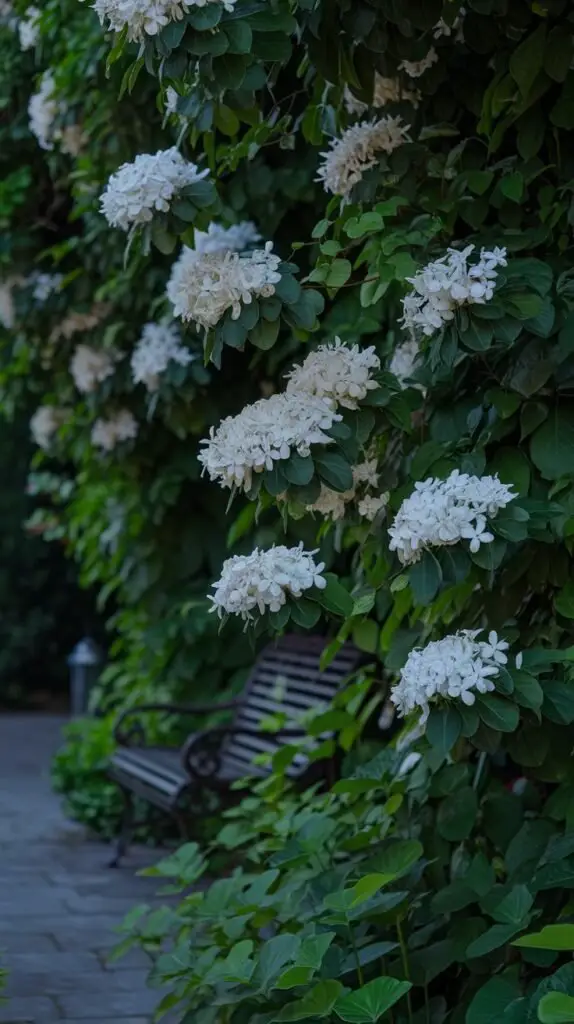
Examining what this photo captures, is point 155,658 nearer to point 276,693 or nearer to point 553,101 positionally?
point 276,693

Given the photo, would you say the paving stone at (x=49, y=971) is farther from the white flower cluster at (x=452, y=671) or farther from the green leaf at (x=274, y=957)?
the white flower cluster at (x=452, y=671)

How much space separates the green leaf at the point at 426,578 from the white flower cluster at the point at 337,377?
352 mm

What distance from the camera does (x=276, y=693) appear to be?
17.9ft

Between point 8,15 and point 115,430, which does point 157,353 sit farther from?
point 8,15

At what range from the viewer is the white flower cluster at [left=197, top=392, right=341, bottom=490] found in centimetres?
243

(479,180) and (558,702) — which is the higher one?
(479,180)

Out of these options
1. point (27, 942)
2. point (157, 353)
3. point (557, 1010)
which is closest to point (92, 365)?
point (157, 353)

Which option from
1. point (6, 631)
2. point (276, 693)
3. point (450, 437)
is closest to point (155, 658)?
point (276, 693)

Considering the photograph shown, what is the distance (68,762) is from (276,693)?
6.31ft

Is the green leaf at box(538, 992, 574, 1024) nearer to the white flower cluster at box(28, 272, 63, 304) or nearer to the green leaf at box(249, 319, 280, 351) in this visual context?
the green leaf at box(249, 319, 280, 351)

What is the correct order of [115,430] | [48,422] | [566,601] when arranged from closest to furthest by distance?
[566,601]
[115,430]
[48,422]

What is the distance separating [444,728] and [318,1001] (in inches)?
24.1

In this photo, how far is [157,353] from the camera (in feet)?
16.9

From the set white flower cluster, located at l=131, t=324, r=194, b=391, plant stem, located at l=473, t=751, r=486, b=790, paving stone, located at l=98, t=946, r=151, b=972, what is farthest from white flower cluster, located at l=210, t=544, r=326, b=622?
white flower cluster, located at l=131, t=324, r=194, b=391
